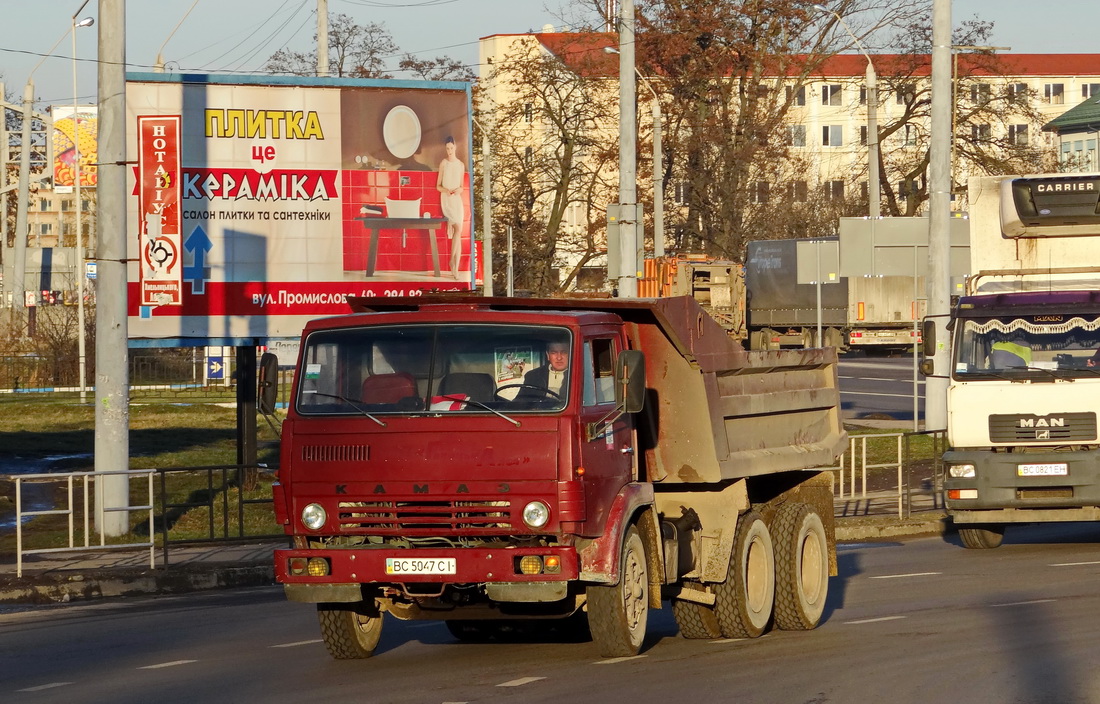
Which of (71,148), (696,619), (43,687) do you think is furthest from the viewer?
(71,148)

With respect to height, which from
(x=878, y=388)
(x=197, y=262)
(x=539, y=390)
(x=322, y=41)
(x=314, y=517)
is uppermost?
(x=322, y=41)

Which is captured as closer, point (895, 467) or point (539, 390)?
point (539, 390)

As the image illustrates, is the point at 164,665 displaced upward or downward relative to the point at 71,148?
downward

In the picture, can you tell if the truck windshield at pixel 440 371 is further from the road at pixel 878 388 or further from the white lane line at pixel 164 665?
the road at pixel 878 388

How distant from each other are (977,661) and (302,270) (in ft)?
51.1

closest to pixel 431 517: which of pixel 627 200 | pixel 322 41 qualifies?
pixel 627 200

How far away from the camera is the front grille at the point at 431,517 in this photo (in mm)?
9188

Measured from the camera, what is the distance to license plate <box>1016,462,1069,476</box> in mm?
15953

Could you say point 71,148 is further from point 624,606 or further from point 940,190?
point 624,606

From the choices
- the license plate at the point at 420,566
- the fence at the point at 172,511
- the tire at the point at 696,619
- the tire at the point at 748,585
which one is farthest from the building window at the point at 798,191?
the license plate at the point at 420,566

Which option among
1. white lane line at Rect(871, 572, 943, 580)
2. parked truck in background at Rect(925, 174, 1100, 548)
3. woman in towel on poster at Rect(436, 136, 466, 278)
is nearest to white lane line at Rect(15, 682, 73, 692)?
white lane line at Rect(871, 572, 943, 580)

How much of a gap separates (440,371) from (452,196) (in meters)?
15.9

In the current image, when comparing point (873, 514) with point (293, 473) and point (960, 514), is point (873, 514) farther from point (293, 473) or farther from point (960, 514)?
point (293, 473)

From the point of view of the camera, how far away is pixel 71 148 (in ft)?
259
